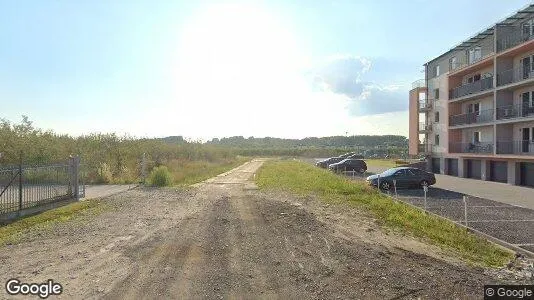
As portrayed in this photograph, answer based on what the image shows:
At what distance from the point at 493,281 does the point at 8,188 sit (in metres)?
15.1

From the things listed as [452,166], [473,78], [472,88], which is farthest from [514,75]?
[452,166]

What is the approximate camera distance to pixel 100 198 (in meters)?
21.0

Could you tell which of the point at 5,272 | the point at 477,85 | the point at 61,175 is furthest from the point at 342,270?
the point at 477,85

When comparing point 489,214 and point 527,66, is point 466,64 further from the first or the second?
point 489,214

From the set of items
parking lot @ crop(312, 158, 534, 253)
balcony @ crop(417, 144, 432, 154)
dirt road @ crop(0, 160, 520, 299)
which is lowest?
parking lot @ crop(312, 158, 534, 253)

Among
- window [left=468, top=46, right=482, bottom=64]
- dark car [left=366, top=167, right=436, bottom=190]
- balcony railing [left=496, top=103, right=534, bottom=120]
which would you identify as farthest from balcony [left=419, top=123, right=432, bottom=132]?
dark car [left=366, top=167, right=436, bottom=190]

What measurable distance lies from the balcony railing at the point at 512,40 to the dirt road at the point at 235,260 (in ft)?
80.4

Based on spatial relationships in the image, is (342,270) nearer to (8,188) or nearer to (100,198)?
(8,188)

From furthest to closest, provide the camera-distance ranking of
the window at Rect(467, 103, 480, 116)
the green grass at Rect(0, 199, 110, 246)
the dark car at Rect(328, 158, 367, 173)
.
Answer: the dark car at Rect(328, 158, 367, 173), the window at Rect(467, 103, 480, 116), the green grass at Rect(0, 199, 110, 246)

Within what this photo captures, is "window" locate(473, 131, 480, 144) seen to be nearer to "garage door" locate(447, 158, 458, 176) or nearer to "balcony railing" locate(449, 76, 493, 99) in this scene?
"garage door" locate(447, 158, 458, 176)

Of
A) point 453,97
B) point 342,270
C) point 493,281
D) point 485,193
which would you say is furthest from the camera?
point 453,97

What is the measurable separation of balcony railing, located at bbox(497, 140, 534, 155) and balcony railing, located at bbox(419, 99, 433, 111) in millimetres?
16016

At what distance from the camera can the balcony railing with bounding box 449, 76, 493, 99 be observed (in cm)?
3491

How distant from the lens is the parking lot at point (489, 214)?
12602mm
